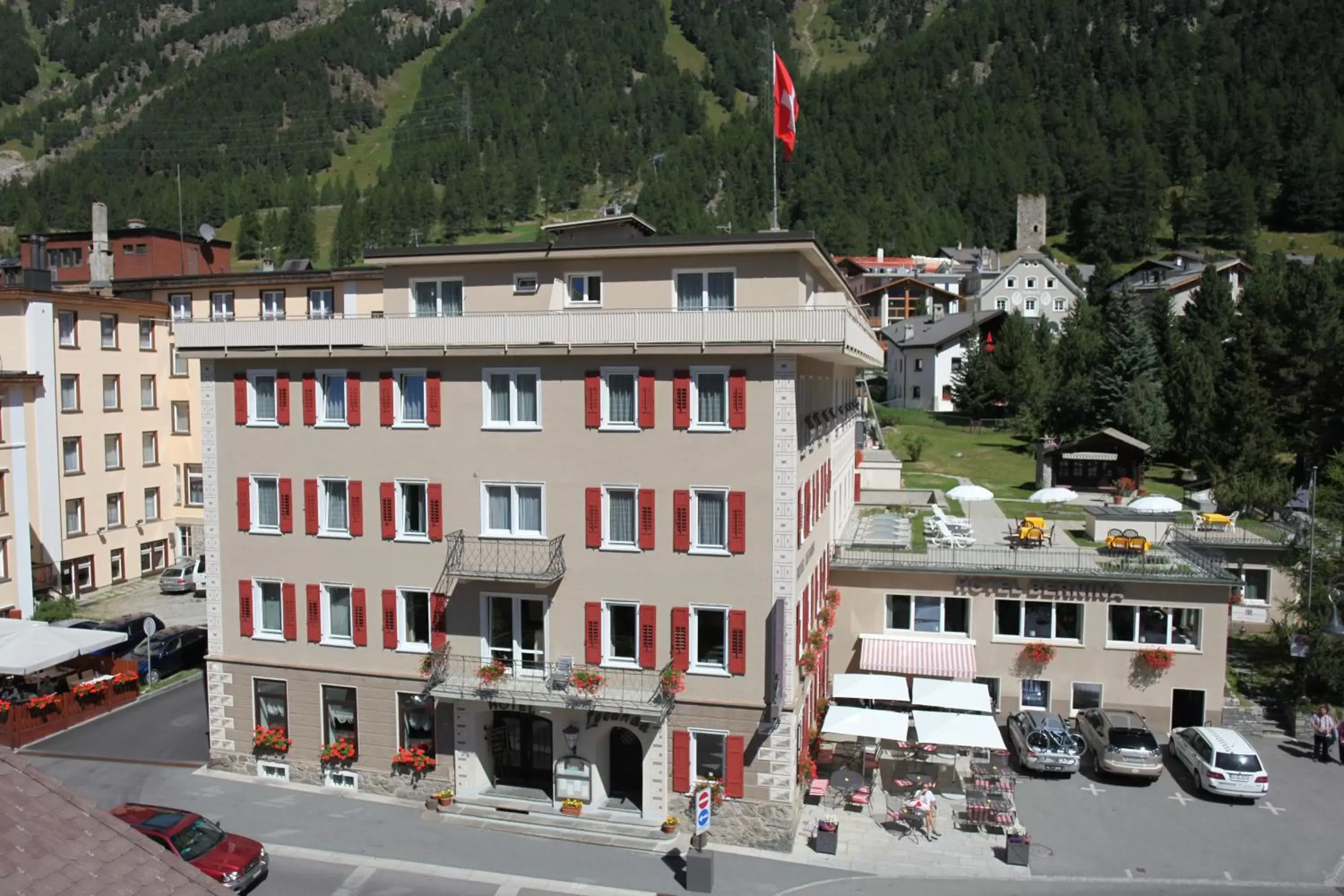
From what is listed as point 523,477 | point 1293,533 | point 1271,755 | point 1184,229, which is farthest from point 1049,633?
point 1184,229

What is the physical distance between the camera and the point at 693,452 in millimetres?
23859

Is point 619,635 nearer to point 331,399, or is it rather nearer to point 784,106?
point 331,399

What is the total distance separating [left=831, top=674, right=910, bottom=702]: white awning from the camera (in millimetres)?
28266

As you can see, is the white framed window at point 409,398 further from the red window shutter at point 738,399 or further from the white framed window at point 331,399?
the red window shutter at point 738,399

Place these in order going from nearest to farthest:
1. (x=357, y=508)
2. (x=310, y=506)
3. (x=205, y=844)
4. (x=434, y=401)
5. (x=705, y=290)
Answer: (x=205, y=844)
(x=705, y=290)
(x=434, y=401)
(x=357, y=508)
(x=310, y=506)

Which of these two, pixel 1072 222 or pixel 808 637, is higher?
pixel 1072 222

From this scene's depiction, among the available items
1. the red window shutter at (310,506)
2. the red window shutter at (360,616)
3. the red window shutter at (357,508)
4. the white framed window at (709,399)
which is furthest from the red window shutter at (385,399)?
the white framed window at (709,399)

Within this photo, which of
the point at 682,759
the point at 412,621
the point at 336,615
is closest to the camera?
the point at 682,759

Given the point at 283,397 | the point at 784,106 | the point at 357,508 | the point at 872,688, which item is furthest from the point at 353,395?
the point at 872,688

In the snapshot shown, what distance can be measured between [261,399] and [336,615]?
5.94 metres

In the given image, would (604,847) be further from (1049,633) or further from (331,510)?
(1049,633)

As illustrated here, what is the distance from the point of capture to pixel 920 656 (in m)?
30.2

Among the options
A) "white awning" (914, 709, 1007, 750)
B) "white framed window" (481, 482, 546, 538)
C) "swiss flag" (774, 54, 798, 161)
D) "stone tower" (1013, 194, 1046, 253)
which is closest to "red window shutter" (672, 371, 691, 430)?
"white framed window" (481, 482, 546, 538)

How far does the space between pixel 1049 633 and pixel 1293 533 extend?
11821 mm
